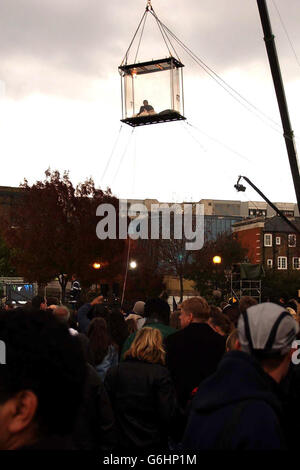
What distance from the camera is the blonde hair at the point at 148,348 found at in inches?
230

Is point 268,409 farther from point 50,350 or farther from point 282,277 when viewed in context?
point 282,277

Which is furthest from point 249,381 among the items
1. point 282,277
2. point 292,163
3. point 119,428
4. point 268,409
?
point 282,277

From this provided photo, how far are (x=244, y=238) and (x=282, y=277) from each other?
3185 centimetres

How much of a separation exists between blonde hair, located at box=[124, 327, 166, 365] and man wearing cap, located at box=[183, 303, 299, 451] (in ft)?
8.99

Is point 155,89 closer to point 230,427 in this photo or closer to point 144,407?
point 144,407

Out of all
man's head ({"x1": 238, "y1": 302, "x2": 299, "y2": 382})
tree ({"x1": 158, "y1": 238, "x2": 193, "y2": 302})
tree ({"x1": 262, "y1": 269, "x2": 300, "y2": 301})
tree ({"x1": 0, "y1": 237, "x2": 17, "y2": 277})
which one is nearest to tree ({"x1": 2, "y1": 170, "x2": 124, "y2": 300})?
tree ({"x1": 262, "y1": 269, "x2": 300, "y2": 301})

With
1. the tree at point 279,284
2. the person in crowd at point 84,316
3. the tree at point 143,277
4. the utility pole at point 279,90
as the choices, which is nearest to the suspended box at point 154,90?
the utility pole at point 279,90

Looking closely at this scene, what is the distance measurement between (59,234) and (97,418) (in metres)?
43.3

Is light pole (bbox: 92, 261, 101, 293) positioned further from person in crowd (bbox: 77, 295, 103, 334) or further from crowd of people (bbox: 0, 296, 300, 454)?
crowd of people (bbox: 0, 296, 300, 454)

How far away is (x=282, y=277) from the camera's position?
215 ft

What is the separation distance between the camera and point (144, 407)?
18.7 feet

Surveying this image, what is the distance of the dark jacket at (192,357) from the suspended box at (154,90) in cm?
1495

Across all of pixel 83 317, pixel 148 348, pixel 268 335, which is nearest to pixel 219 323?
pixel 148 348

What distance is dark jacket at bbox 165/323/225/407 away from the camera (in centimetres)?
650
